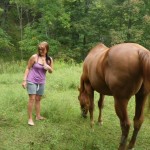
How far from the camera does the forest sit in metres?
27.7

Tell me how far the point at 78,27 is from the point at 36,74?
23.7 m

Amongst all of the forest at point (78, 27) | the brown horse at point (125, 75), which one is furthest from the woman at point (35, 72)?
the forest at point (78, 27)

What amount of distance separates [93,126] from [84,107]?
56 cm

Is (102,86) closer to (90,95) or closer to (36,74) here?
(90,95)

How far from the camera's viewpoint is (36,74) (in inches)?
235

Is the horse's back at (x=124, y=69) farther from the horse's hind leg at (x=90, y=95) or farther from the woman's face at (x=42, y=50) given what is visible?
the woman's face at (x=42, y=50)

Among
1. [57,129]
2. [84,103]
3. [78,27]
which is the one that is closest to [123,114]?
[57,129]

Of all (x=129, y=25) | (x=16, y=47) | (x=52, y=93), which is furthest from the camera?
(x=16, y=47)

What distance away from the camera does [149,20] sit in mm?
27328

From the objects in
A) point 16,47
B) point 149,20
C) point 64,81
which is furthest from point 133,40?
point 64,81

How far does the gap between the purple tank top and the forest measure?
20688 mm

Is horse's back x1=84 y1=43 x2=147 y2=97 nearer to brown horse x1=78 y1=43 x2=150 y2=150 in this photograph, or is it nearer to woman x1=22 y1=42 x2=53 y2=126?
brown horse x1=78 y1=43 x2=150 y2=150

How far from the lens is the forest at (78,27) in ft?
90.9

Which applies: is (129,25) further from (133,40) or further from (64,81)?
(64,81)
